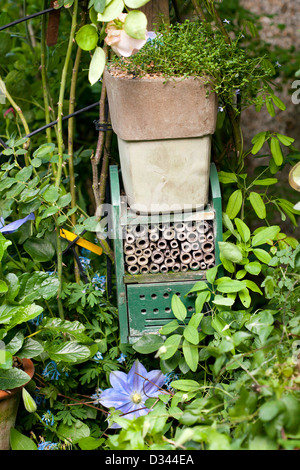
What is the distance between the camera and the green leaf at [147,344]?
1.29 meters

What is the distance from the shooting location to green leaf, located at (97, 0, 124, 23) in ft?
3.54

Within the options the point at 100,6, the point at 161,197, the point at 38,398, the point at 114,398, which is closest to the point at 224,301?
the point at 161,197

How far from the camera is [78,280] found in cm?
159

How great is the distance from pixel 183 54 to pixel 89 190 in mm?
1290

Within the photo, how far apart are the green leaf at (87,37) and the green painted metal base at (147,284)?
369mm

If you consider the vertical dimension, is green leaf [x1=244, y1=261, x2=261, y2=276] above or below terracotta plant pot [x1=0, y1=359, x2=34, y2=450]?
above

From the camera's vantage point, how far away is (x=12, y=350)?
1214 millimetres

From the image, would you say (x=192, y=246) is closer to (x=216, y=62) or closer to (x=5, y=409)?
(x=216, y=62)

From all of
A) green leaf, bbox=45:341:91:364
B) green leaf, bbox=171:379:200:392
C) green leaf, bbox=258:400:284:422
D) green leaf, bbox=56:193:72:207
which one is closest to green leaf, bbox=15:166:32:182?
green leaf, bbox=56:193:72:207

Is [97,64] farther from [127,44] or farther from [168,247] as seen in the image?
[168,247]

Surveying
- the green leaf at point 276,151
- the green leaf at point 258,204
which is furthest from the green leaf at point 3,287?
the green leaf at point 276,151

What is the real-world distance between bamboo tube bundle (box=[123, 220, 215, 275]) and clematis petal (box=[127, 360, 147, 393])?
279 mm

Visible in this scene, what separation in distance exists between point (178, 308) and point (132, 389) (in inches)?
11.5

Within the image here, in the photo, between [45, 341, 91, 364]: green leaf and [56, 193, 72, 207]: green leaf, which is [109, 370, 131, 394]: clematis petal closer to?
[45, 341, 91, 364]: green leaf
